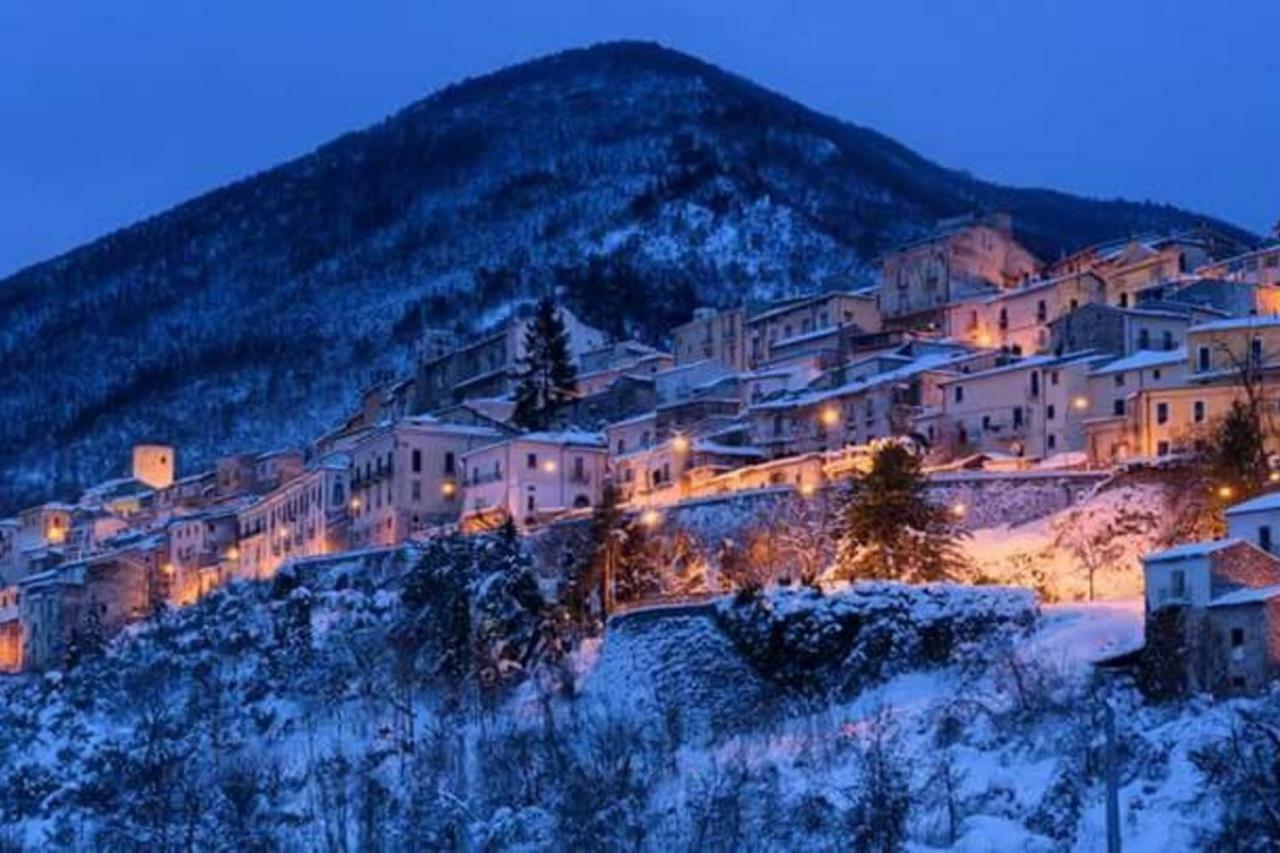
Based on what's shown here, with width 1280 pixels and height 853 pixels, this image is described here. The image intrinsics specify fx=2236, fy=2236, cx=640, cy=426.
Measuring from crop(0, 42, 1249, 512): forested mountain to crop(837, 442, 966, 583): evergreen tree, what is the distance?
72.8 metres

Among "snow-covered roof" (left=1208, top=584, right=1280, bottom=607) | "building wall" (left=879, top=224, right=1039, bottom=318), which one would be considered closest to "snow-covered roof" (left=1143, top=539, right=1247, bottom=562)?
"snow-covered roof" (left=1208, top=584, right=1280, bottom=607)

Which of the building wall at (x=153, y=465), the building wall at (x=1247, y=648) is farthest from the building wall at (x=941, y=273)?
the building wall at (x=153, y=465)

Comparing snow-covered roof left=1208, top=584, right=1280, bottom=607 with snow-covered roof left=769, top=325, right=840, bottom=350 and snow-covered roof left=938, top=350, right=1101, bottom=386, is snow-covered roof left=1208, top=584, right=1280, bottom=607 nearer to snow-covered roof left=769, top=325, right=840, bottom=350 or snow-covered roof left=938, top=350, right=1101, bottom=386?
snow-covered roof left=938, top=350, right=1101, bottom=386

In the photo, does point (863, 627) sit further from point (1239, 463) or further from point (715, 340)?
point (715, 340)

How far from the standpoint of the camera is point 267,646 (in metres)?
65.6

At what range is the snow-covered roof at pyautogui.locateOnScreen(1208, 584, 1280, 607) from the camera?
135 feet

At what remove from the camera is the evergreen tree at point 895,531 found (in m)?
51.7

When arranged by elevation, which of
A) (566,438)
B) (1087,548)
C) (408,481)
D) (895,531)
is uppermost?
(566,438)

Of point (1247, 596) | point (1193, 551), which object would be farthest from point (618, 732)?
point (1247, 596)

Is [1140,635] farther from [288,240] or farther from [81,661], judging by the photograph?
[288,240]

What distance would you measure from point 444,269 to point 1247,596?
128557 mm

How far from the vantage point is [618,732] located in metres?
47.2

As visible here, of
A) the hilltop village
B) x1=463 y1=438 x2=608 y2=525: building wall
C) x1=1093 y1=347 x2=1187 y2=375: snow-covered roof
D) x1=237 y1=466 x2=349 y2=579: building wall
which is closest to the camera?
the hilltop village

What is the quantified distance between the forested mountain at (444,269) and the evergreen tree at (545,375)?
35.9 metres
